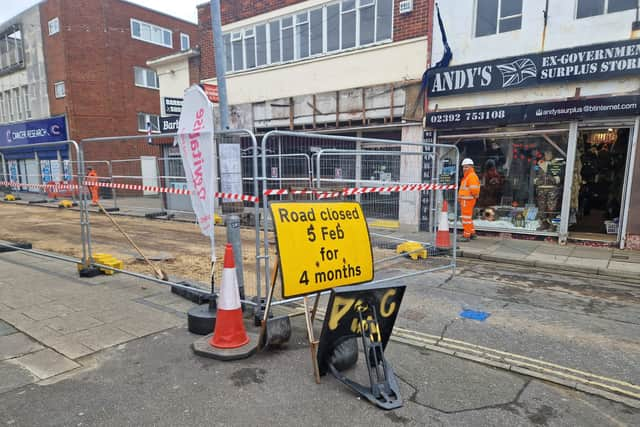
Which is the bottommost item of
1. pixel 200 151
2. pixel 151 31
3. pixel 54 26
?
pixel 200 151

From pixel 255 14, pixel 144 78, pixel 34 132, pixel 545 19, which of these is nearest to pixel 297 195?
pixel 545 19

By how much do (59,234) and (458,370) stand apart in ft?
38.1

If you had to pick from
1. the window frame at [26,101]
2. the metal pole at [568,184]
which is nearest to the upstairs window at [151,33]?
the window frame at [26,101]

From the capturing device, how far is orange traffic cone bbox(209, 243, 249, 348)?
3.87 m

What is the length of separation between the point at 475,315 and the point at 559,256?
4423 millimetres

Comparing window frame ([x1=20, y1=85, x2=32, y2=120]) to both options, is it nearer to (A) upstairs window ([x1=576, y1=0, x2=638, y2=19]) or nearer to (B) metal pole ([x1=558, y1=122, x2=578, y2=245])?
(A) upstairs window ([x1=576, y1=0, x2=638, y2=19])

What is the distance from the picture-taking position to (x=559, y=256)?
26.7ft

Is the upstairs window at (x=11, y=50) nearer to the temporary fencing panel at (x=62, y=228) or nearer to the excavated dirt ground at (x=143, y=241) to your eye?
the temporary fencing panel at (x=62, y=228)

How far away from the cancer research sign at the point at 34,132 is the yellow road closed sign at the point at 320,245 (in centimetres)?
2512

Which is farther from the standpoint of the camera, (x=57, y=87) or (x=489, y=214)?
(x=57, y=87)

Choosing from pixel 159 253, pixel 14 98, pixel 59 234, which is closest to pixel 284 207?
pixel 159 253

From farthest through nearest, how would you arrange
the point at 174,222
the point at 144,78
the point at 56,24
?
1. the point at 144,78
2. the point at 56,24
3. the point at 174,222

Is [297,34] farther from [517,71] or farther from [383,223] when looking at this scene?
[383,223]

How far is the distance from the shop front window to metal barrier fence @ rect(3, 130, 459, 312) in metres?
0.91
